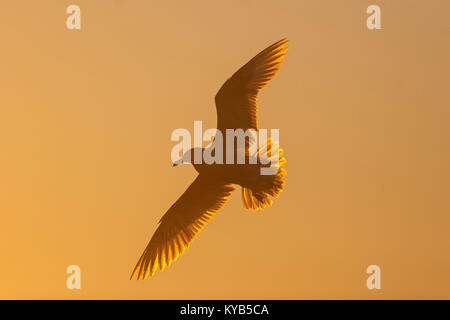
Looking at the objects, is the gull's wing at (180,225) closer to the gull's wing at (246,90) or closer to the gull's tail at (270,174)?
the gull's tail at (270,174)

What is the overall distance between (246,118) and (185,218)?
104 inches

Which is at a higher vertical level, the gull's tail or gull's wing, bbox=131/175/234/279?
the gull's tail

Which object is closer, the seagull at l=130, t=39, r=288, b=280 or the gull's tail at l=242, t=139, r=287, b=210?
the seagull at l=130, t=39, r=288, b=280

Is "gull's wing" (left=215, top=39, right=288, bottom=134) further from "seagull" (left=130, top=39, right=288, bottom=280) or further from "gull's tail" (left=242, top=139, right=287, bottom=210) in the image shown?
"gull's tail" (left=242, top=139, right=287, bottom=210)

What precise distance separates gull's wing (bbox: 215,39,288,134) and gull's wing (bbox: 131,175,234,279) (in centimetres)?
174

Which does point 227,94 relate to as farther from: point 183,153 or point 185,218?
point 185,218

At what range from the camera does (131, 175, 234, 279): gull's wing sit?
21.8 m

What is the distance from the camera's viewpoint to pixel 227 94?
20.1 metres

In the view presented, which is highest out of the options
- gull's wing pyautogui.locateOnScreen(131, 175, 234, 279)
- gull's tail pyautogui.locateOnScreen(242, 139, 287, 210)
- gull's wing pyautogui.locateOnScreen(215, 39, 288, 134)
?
gull's wing pyautogui.locateOnScreen(215, 39, 288, 134)

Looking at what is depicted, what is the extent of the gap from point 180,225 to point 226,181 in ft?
5.14

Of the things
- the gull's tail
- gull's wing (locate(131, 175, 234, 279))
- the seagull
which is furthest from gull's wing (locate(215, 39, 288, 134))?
gull's wing (locate(131, 175, 234, 279))

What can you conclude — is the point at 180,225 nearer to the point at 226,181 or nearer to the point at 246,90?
the point at 226,181
